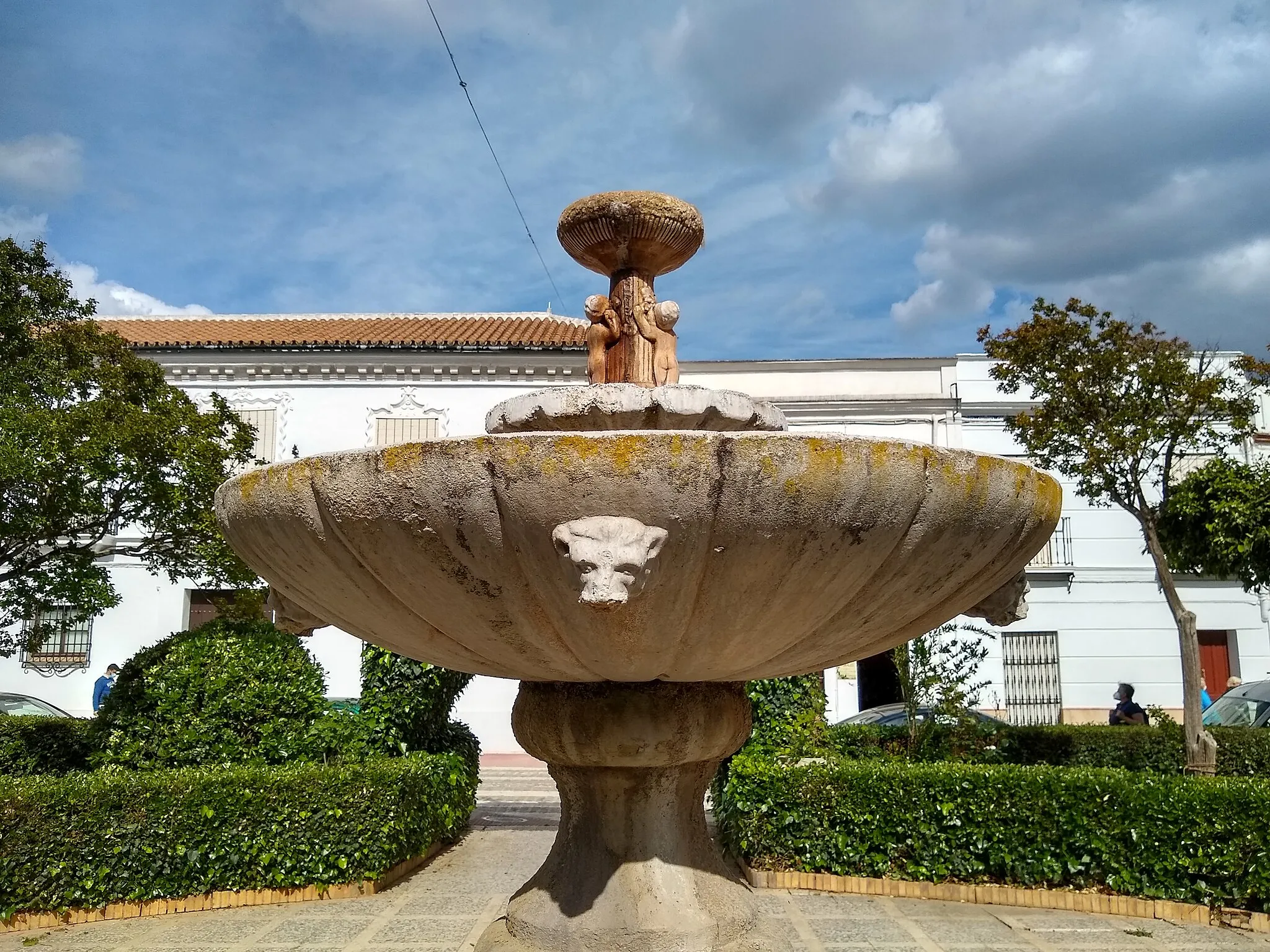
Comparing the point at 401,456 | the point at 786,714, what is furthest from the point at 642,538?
the point at 786,714

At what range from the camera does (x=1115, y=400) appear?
895 centimetres

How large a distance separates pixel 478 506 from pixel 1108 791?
5298 mm

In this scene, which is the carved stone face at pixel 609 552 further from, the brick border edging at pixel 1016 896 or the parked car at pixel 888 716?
the parked car at pixel 888 716

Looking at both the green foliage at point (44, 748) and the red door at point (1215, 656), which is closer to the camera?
the green foliage at point (44, 748)

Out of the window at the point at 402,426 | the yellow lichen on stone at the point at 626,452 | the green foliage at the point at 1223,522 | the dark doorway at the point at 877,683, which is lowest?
the dark doorway at the point at 877,683

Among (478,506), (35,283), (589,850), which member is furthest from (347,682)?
(478,506)

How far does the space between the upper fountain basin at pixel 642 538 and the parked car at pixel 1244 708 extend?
34.0 ft

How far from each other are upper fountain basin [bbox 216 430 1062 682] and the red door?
668 inches

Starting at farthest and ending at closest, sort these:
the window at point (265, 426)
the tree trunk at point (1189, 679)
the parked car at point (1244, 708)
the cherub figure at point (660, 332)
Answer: the window at point (265, 426)
the parked car at point (1244, 708)
the tree trunk at point (1189, 679)
the cherub figure at point (660, 332)

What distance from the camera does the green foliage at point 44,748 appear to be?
25.6 feet

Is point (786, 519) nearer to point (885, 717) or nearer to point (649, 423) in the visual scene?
point (649, 423)

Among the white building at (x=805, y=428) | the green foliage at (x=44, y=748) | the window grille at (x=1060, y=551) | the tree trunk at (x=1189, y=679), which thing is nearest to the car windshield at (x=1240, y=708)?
the tree trunk at (x=1189, y=679)


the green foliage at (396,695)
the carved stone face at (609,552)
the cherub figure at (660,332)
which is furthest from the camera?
the green foliage at (396,695)

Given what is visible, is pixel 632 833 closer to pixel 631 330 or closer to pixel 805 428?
pixel 631 330
